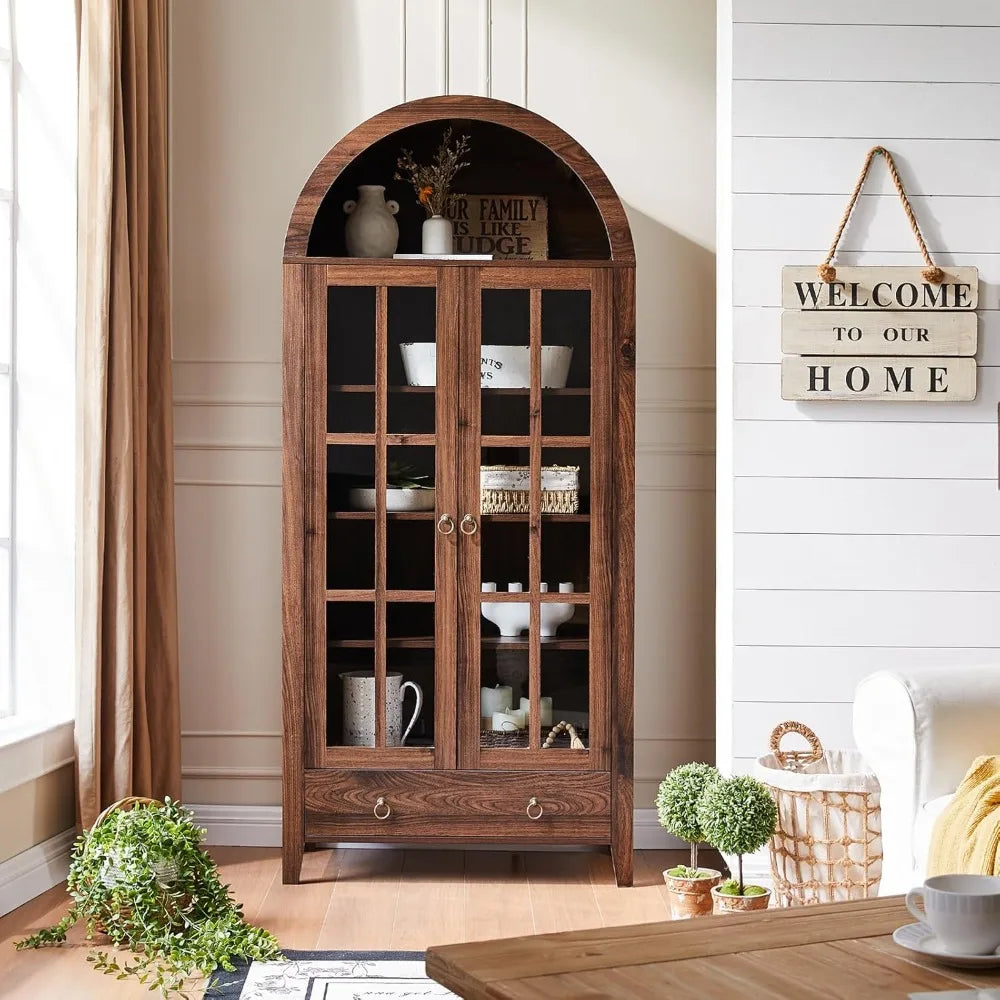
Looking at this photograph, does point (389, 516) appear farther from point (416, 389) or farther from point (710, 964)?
point (710, 964)

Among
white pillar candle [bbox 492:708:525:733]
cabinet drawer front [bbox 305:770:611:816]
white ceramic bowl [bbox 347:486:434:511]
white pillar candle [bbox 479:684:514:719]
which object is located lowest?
cabinet drawer front [bbox 305:770:611:816]

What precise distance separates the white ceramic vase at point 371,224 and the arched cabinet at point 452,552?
18 cm

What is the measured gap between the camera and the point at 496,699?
3.06 meters

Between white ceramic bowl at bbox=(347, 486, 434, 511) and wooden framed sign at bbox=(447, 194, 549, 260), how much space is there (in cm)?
74

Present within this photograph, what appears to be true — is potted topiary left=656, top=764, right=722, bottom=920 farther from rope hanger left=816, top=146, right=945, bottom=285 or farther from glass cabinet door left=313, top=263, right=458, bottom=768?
rope hanger left=816, top=146, right=945, bottom=285

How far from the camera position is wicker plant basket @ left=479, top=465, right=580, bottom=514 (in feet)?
9.98

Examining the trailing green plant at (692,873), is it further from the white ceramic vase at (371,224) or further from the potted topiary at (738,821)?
the white ceramic vase at (371,224)

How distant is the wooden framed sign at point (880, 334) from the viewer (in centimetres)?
301

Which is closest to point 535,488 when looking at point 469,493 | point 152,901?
point 469,493

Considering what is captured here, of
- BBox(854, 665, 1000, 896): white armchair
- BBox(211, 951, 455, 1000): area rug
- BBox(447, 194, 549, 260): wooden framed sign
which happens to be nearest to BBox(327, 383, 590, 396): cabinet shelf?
BBox(447, 194, 549, 260): wooden framed sign

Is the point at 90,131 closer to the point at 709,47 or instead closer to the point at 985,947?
the point at 709,47

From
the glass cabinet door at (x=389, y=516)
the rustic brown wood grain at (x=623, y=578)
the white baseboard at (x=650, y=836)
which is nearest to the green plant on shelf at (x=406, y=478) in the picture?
the glass cabinet door at (x=389, y=516)

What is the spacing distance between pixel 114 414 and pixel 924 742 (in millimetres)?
2075

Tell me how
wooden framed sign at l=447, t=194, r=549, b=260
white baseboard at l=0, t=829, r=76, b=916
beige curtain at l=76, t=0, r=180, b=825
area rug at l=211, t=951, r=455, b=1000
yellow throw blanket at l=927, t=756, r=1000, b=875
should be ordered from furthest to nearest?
wooden framed sign at l=447, t=194, r=549, b=260
beige curtain at l=76, t=0, r=180, b=825
white baseboard at l=0, t=829, r=76, b=916
area rug at l=211, t=951, r=455, b=1000
yellow throw blanket at l=927, t=756, r=1000, b=875
